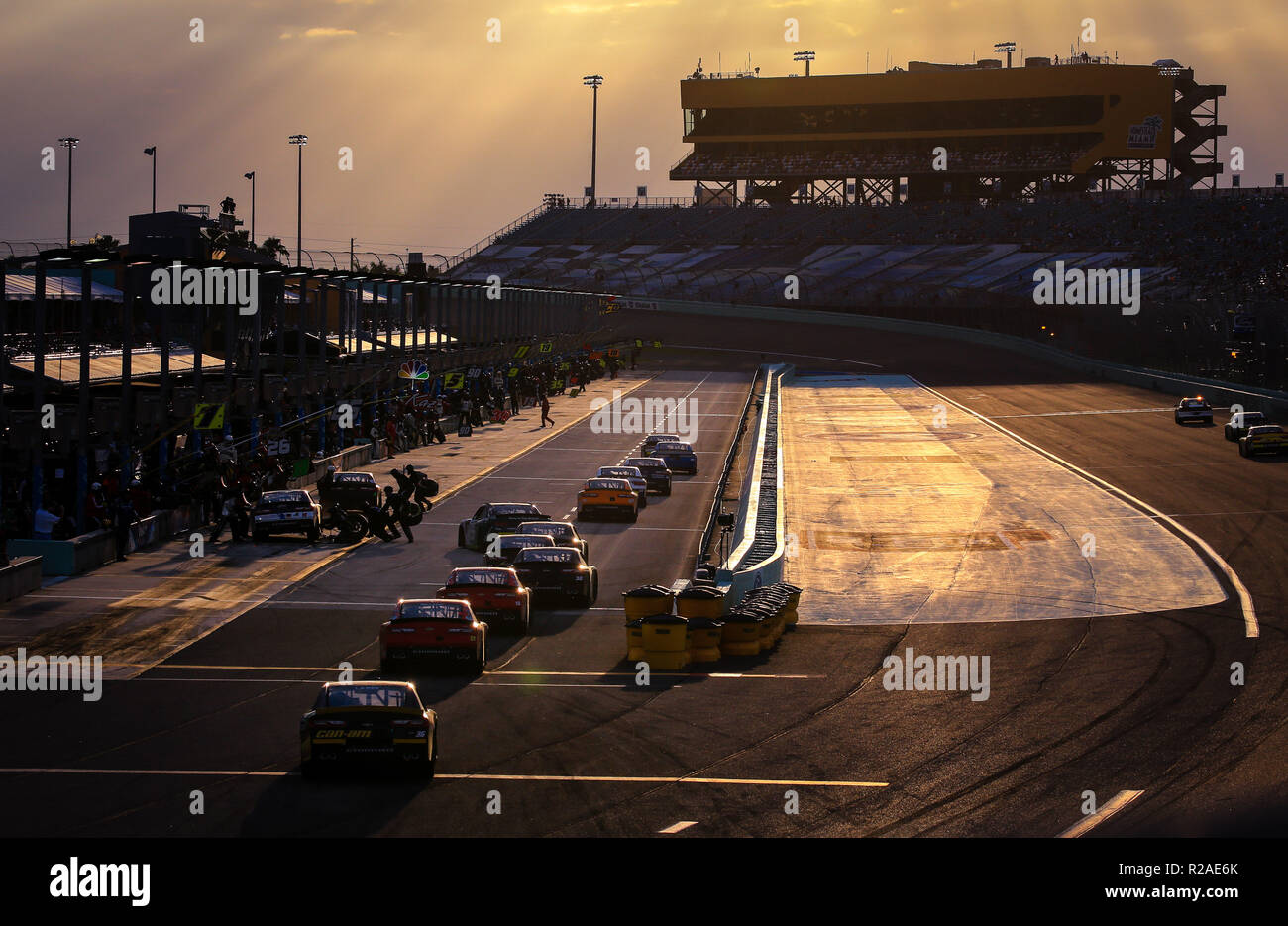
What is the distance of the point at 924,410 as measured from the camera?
8888cm

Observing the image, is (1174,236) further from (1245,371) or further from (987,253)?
(1245,371)

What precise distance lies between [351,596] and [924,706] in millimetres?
14041

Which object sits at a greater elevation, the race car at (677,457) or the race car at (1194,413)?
the race car at (1194,413)

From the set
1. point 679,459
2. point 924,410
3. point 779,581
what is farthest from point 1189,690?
point 924,410

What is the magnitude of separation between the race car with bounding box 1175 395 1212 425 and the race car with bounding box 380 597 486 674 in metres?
55.6

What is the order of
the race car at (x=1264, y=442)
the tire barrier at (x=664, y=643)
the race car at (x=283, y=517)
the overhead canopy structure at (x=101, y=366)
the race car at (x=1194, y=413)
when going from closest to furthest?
the tire barrier at (x=664, y=643)
the race car at (x=283, y=517)
the overhead canopy structure at (x=101, y=366)
the race car at (x=1264, y=442)
the race car at (x=1194, y=413)

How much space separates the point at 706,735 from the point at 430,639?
18.5 ft

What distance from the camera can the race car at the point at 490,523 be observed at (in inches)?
1590

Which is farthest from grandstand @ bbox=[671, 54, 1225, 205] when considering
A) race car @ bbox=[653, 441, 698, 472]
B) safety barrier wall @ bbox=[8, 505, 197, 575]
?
safety barrier wall @ bbox=[8, 505, 197, 575]

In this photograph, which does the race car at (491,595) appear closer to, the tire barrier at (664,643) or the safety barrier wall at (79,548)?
the tire barrier at (664,643)

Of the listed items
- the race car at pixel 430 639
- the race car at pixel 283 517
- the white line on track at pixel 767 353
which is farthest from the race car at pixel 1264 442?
the white line on track at pixel 767 353

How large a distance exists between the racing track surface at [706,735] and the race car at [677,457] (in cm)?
2264

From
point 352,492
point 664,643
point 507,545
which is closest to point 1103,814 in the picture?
point 664,643
